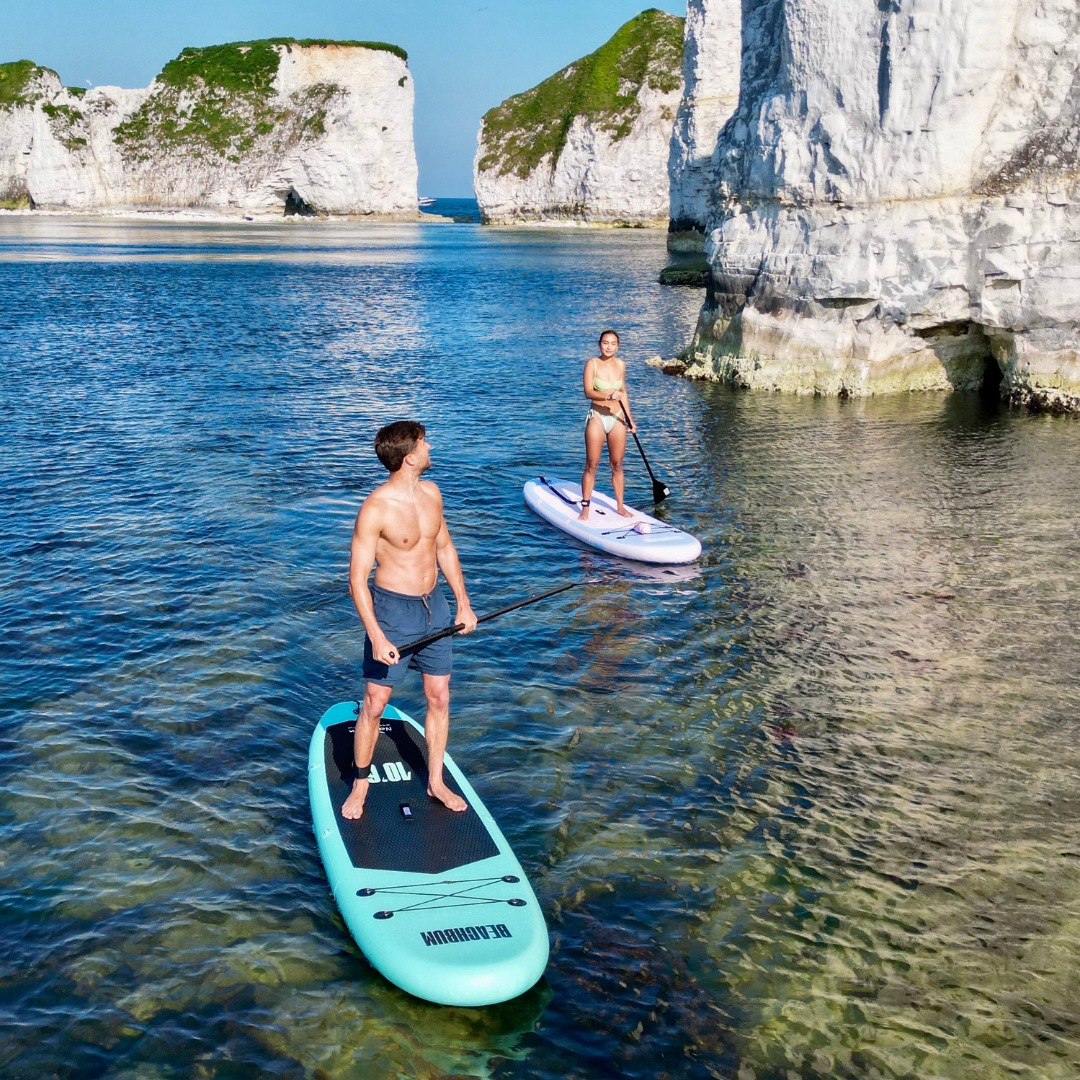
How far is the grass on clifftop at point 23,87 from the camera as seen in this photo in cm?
10562

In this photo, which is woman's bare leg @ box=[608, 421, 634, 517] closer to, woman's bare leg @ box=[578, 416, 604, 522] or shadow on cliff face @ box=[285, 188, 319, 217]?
woman's bare leg @ box=[578, 416, 604, 522]

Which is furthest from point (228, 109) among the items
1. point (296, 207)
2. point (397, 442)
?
point (397, 442)

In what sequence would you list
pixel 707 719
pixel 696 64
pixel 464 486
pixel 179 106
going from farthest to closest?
pixel 179 106
pixel 696 64
pixel 464 486
pixel 707 719

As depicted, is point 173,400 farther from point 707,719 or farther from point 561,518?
point 707,719

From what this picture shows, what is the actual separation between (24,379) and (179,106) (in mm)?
106447

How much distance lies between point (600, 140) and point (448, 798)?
334 ft

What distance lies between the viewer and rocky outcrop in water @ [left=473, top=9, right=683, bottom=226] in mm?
96688

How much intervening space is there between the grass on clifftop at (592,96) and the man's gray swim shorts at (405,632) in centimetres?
9837

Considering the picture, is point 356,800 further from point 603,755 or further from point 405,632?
point 603,755

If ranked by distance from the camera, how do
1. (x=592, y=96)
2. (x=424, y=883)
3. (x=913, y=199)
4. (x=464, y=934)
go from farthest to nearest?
(x=592, y=96), (x=913, y=199), (x=424, y=883), (x=464, y=934)

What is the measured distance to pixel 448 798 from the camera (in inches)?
240

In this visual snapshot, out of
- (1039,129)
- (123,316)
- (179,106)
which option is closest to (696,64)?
(123,316)

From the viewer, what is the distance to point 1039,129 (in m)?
16.8

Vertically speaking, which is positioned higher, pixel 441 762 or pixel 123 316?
pixel 123 316
